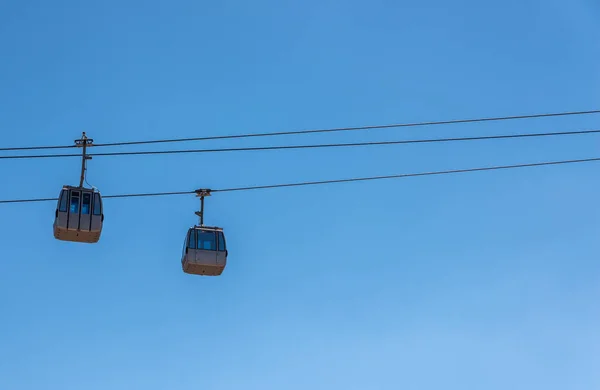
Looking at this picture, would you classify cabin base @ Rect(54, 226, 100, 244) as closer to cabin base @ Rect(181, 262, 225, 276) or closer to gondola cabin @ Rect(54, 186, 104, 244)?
gondola cabin @ Rect(54, 186, 104, 244)

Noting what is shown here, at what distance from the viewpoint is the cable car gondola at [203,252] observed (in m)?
36.5

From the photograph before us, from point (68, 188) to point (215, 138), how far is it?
195 inches

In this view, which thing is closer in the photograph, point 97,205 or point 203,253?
point 97,205

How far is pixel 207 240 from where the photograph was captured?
121 ft

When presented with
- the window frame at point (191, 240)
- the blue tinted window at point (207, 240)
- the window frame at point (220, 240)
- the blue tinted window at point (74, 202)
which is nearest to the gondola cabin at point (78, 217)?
the blue tinted window at point (74, 202)

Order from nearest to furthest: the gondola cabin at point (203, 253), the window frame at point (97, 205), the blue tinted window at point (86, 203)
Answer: the blue tinted window at point (86, 203) < the window frame at point (97, 205) < the gondola cabin at point (203, 253)

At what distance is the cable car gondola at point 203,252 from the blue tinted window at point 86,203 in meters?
3.49

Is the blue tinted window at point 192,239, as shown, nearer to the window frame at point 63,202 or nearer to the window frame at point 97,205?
the window frame at point 97,205

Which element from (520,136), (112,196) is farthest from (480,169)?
(112,196)

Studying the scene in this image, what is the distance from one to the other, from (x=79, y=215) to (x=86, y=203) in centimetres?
58

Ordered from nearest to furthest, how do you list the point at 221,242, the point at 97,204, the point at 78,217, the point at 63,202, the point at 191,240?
1. the point at 78,217
2. the point at 63,202
3. the point at 97,204
4. the point at 191,240
5. the point at 221,242

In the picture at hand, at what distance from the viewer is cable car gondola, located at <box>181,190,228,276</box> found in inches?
1437

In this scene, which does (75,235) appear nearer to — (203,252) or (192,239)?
(192,239)

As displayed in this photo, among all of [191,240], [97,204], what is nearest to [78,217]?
[97,204]
